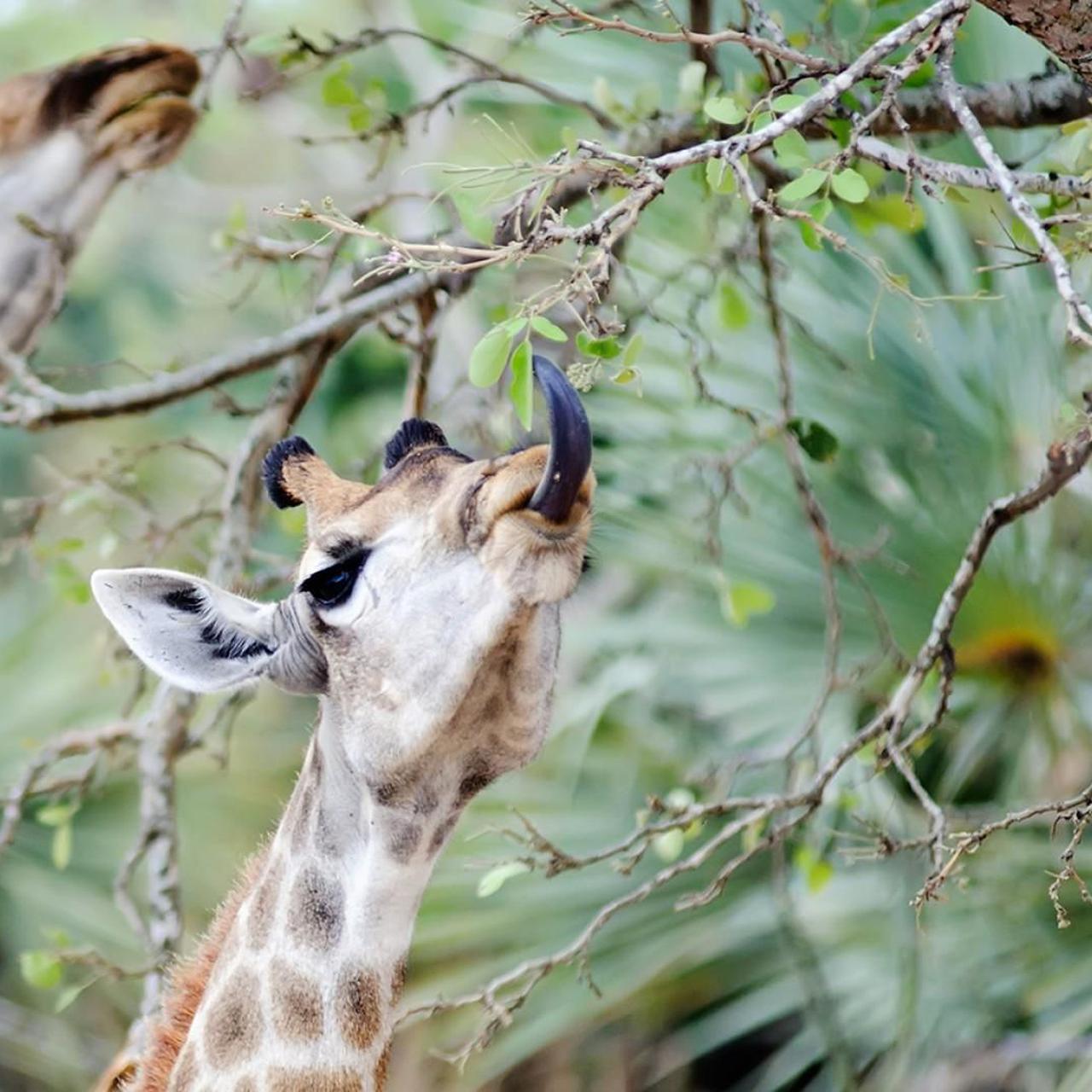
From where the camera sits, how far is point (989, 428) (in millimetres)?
4098

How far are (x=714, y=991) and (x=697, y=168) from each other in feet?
8.51

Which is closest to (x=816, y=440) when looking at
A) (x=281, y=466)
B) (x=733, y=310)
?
(x=733, y=310)

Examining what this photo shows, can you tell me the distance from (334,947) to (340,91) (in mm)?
1669

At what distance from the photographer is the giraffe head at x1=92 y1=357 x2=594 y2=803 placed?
195 cm

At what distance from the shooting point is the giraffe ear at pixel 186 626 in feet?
7.38

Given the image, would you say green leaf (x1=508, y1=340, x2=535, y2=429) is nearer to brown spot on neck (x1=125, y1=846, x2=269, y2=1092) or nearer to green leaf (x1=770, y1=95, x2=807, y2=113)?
green leaf (x1=770, y1=95, x2=807, y2=113)

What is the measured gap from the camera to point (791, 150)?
2076mm

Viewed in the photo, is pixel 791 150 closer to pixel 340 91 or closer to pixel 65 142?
pixel 340 91

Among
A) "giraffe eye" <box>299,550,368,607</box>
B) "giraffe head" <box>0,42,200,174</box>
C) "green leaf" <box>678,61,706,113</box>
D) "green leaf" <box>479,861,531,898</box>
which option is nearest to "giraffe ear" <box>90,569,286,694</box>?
"giraffe eye" <box>299,550,368,607</box>

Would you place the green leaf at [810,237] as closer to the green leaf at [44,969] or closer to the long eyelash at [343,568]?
the long eyelash at [343,568]

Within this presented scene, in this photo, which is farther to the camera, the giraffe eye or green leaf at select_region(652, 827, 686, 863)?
green leaf at select_region(652, 827, 686, 863)

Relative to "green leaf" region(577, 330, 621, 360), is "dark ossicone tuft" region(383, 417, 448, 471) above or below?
below

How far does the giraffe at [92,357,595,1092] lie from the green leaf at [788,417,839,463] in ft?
2.65

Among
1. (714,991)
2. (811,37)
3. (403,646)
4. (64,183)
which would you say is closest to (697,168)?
(811,37)
